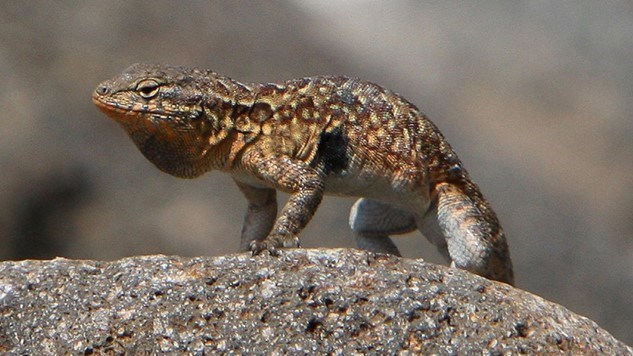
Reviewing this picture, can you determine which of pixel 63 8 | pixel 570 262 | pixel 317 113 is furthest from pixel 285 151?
pixel 63 8

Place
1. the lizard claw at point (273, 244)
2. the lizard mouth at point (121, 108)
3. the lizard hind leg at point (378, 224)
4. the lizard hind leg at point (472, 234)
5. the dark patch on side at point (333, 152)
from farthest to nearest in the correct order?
1. the lizard hind leg at point (378, 224)
2. the lizard hind leg at point (472, 234)
3. the dark patch on side at point (333, 152)
4. the lizard mouth at point (121, 108)
5. the lizard claw at point (273, 244)

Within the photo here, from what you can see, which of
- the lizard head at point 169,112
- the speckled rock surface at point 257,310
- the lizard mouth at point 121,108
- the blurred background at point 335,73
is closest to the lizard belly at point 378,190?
the lizard head at point 169,112

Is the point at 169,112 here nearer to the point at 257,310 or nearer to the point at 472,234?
the point at 472,234

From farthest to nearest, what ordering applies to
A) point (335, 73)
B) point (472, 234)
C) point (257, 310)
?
point (335, 73), point (472, 234), point (257, 310)

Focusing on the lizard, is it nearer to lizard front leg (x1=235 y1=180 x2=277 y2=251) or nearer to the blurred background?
lizard front leg (x1=235 y1=180 x2=277 y2=251)

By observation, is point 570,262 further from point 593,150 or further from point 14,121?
point 14,121

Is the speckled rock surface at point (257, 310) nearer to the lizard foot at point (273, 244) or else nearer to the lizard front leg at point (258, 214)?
the lizard foot at point (273, 244)

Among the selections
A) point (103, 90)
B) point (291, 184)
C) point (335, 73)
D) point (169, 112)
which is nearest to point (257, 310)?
point (291, 184)
